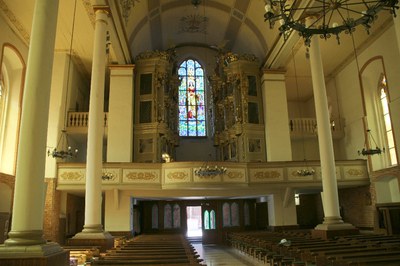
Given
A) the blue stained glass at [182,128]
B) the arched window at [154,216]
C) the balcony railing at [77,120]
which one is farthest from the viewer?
the blue stained glass at [182,128]

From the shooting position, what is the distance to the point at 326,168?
11.3 meters

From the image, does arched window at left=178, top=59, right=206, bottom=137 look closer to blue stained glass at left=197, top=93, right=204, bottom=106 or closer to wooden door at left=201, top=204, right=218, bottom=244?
blue stained glass at left=197, top=93, right=204, bottom=106

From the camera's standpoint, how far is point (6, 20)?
13.5 meters

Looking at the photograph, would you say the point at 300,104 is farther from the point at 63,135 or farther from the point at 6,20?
the point at 6,20

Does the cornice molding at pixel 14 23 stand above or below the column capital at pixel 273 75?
above

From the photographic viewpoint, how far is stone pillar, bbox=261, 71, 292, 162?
17.5m

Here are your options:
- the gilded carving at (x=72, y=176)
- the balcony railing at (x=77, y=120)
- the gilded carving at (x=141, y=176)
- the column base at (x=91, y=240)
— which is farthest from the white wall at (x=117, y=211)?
the column base at (x=91, y=240)

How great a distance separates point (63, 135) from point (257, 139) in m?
9.33

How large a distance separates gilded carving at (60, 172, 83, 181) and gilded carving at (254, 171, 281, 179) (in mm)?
7596

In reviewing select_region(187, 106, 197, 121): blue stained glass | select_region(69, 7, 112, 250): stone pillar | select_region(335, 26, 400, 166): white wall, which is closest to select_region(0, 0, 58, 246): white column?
select_region(69, 7, 112, 250): stone pillar

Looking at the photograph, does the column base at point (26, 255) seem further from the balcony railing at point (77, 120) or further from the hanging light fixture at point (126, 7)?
the balcony railing at point (77, 120)

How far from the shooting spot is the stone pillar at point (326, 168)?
10.8 meters

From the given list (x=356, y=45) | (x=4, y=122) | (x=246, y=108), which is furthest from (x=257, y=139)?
(x=4, y=122)

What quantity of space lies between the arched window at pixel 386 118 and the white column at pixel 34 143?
14019 millimetres
